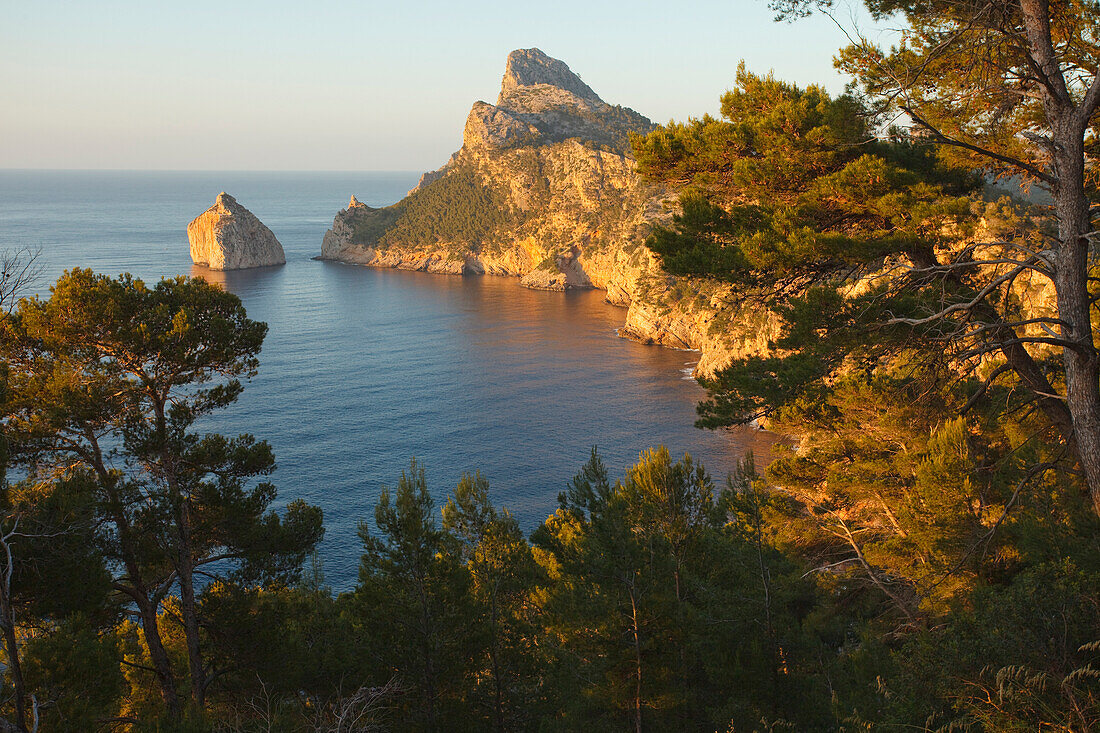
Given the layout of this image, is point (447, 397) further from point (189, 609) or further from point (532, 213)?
point (532, 213)

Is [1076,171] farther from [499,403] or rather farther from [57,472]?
[499,403]

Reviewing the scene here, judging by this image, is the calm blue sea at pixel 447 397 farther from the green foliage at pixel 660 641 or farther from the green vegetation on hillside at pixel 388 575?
the green foliage at pixel 660 641

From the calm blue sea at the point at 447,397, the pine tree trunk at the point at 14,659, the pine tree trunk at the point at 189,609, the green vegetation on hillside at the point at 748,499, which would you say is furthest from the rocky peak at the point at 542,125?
the pine tree trunk at the point at 14,659

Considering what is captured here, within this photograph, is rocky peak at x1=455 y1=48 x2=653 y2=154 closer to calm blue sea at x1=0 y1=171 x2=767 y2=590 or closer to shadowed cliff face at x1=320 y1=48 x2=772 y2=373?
shadowed cliff face at x1=320 y1=48 x2=772 y2=373

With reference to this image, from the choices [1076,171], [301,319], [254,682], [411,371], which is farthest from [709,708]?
[301,319]

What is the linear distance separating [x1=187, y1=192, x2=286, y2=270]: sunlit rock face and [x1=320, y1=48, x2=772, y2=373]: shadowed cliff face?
55.3 feet

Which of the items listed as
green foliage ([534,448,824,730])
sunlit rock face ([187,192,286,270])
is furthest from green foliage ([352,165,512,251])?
green foliage ([534,448,824,730])

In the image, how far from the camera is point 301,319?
93312 millimetres

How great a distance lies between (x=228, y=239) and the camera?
13700cm

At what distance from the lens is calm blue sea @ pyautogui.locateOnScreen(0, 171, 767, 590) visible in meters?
46.7

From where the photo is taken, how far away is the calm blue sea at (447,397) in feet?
153

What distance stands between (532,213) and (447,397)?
86.6 meters

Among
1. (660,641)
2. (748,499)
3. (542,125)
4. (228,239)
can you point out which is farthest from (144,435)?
(542,125)

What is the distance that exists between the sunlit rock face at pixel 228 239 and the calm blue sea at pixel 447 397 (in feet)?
72.2
